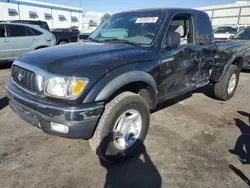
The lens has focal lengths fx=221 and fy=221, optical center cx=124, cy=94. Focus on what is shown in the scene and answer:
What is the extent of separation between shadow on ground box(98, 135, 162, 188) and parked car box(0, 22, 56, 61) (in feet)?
22.6

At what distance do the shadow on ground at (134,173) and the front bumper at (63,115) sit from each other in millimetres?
325

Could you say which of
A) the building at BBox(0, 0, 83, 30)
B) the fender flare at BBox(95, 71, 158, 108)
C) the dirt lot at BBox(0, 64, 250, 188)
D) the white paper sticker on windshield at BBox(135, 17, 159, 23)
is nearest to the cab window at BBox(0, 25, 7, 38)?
the dirt lot at BBox(0, 64, 250, 188)

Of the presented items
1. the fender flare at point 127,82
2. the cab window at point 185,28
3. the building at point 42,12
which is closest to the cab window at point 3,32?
the cab window at point 185,28

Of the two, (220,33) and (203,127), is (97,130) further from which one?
(220,33)

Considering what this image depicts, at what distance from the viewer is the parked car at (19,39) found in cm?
786

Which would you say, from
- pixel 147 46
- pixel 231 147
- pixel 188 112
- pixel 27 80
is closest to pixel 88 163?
pixel 27 80

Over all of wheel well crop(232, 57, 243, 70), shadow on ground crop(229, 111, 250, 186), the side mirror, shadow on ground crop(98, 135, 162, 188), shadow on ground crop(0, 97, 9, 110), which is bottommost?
shadow on ground crop(98, 135, 162, 188)

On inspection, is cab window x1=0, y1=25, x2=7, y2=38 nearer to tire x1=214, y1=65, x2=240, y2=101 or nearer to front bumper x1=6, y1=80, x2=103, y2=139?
front bumper x1=6, y1=80, x2=103, y2=139

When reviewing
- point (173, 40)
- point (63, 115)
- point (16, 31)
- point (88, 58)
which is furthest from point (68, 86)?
point (16, 31)

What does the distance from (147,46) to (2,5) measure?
32.4 meters

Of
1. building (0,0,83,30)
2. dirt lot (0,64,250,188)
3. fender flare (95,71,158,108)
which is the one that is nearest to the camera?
fender flare (95,71,158,108)

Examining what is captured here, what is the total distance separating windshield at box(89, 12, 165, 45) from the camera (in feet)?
10.6

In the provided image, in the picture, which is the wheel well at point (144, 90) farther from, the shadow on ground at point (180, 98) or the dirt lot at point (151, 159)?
the shadow on ground at point (180, 98)

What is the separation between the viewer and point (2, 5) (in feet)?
94.8
